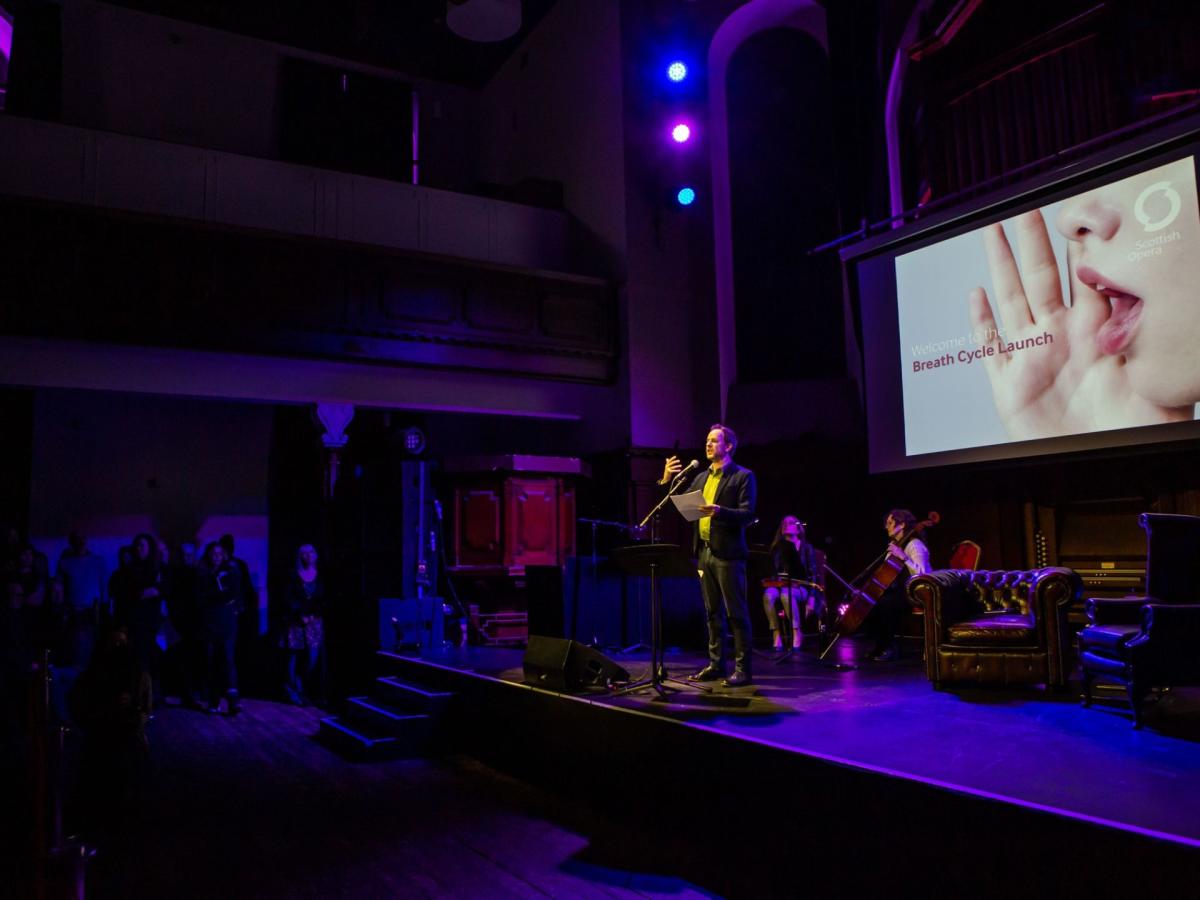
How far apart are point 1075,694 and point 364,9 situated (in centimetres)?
1111

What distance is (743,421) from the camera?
10.2 m

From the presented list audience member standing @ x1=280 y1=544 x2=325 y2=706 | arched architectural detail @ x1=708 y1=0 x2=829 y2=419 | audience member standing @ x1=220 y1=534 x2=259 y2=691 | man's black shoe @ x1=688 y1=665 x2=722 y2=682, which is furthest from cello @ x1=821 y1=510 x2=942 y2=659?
audience member standing @ x1=220 y1=534 x2=259 y2=691

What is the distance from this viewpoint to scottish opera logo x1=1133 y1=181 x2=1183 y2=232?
5.83 metres

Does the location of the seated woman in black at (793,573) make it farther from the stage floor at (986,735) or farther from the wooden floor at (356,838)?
the wooden floor at (356,838)

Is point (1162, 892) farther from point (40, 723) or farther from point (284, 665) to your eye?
point (284, 665)

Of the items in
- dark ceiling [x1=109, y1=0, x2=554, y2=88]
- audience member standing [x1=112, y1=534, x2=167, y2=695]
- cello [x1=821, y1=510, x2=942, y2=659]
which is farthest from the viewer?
dark ceiling [x1=109, y1=0, x2=554, y2=88]

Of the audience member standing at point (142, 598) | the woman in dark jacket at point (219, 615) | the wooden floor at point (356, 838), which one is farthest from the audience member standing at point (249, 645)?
the wooden floor at point (356, 838)

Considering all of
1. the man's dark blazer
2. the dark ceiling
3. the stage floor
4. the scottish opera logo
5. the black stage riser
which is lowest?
the black stage riser

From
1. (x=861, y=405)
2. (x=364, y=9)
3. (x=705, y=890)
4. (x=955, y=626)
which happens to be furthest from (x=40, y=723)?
(x=364, y=9)

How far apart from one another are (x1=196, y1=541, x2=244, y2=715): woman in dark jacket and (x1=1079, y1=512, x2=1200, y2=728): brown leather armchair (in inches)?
275

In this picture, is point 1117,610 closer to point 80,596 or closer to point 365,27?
point 80,596

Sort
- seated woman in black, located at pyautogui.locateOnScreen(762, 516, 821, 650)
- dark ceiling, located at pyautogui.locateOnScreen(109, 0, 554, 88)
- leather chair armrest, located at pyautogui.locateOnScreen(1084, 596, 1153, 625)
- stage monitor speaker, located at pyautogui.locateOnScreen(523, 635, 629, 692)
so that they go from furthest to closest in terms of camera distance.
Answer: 1. dark ceiling, located at pyautogui.locateOnScreen(109, 0, 554, 88)
2. seated woman in black, located at pyautogui.locateOnScreen(762, 516, 821, 650)
3. stage monitor speaker, located at pyautogui.locateOnScreen(523, 635, 629, 692)
4. leather chair armrest, located at pyautogui.locateOnScreen(1084, 596, 1153, 625)

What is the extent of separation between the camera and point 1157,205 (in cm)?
593

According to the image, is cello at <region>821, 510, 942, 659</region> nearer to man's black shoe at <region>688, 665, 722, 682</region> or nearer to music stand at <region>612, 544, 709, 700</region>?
man's black shoe at <region>688, 665, 722, 682</region>
